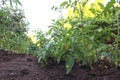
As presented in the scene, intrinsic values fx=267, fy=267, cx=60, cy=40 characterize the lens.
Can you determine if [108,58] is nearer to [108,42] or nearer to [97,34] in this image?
[108,42]

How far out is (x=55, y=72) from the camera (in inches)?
76.0

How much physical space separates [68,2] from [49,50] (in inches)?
14.9

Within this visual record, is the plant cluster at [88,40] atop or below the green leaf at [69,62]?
atop

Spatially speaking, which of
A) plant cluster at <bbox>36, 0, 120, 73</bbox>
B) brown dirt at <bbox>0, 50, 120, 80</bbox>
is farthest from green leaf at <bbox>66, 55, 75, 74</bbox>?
brown dirt at <bbox>0, 50, 120, 80</bbox>

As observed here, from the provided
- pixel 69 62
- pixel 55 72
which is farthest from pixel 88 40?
pixel 55 72

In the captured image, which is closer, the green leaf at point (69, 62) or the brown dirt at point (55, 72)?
the green leaf at point (69, 62)

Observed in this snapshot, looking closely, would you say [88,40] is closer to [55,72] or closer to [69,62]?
[69,62]

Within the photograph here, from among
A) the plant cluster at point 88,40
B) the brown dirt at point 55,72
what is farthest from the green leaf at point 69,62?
the brown dirt at point 55,72

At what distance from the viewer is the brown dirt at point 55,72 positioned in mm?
1788

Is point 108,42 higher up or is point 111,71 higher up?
point 108,42

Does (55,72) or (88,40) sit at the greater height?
(88,40)

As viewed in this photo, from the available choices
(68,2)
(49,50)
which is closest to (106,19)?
(68,2)

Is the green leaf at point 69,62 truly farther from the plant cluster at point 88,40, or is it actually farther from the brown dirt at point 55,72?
the brown dirt at point 55,72

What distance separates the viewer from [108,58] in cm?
201
